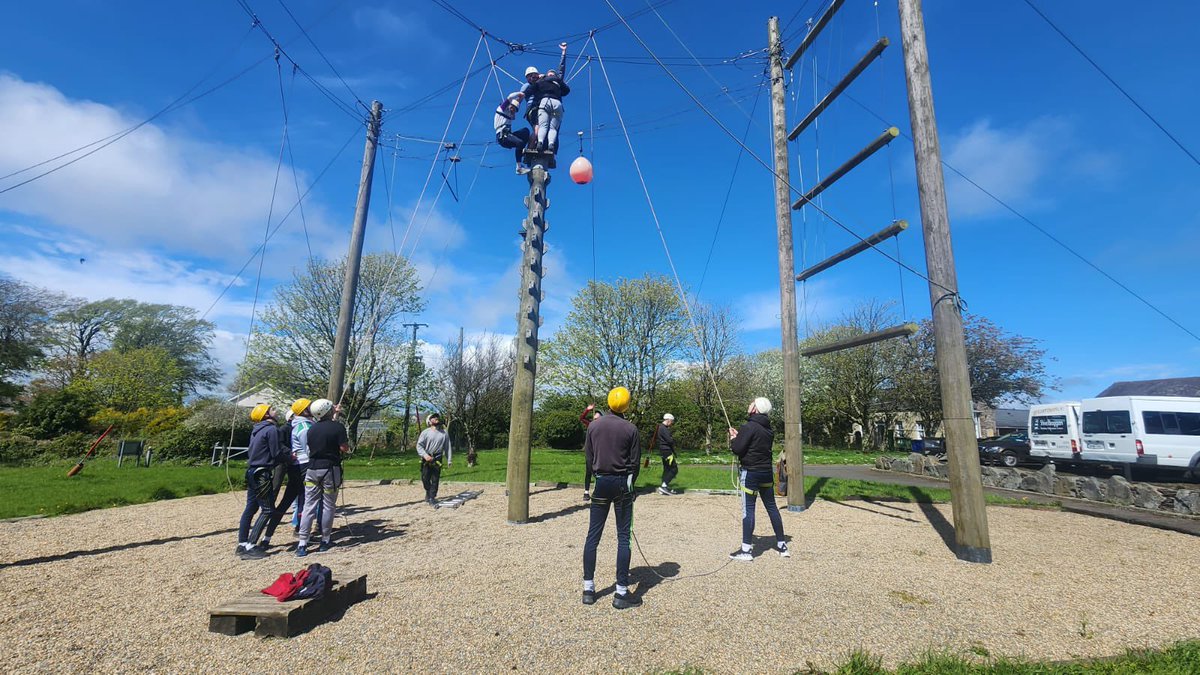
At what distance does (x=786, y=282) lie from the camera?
9.95m

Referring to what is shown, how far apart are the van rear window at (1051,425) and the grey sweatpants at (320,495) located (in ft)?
78.0

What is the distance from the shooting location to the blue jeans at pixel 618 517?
475cm

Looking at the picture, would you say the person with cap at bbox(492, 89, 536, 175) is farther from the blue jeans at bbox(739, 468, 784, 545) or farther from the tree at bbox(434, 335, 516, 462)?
the tree at bbox(434, 335, 516, 462)

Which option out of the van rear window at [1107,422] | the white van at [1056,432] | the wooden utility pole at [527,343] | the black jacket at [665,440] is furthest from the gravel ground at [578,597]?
the white van at [1056,432]

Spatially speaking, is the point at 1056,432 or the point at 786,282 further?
the point at 1056,432

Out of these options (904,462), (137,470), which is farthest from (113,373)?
(904,462)

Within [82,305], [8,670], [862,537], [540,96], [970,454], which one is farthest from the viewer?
[82,305]

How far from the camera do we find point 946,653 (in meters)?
3.63

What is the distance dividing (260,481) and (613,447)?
4817 mm

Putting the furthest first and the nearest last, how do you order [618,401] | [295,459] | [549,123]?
1. [549,123]
2. [295,459]
3. [618,401]

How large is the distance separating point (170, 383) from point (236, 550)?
120 ft

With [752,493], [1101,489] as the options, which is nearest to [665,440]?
[752,493]

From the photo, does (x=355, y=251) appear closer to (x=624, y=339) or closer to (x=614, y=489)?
(x=614, y=489)

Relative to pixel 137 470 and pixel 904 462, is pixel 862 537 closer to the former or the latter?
pixel 904 462
